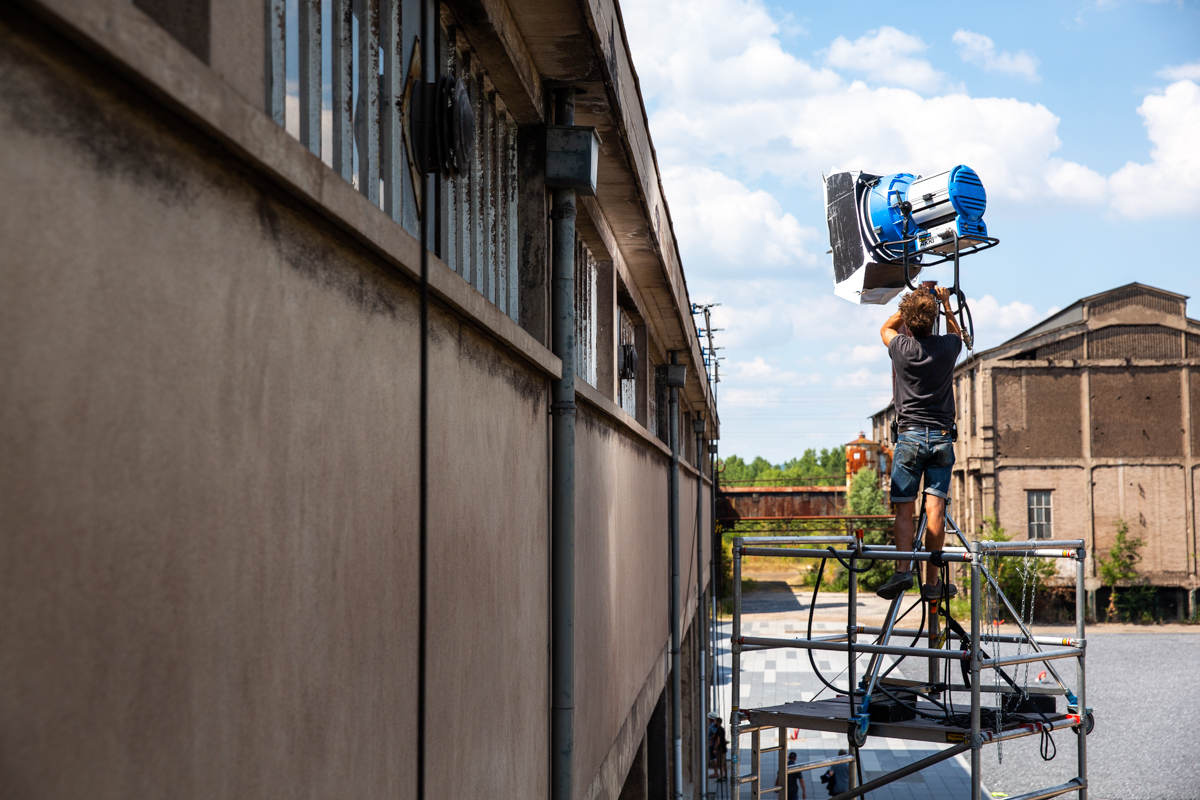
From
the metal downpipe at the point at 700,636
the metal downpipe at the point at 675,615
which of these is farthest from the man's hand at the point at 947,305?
the metal downpipe at the point at 700,636

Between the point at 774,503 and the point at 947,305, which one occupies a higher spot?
the point at 947,305

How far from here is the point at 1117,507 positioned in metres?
36.6

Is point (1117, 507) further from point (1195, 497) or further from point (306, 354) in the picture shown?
point (306, 354)

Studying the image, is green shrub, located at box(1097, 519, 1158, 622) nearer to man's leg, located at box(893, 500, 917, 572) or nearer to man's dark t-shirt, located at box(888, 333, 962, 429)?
man's leg, located at box(893, 500, 917, 572)

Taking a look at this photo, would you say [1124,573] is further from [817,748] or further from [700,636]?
[700,636]

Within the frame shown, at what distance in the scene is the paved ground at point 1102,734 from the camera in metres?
18.3

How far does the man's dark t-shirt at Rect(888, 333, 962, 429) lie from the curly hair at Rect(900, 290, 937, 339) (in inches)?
2.9

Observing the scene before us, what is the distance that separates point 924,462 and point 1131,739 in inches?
739

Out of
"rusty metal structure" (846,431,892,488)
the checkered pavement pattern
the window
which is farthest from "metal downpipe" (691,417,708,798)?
"rusty metal structure" (846,431,892,488)

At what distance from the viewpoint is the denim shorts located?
21.0 ft

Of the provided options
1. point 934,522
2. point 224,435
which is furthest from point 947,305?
point 224,435

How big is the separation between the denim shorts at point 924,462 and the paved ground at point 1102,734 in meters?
6.61

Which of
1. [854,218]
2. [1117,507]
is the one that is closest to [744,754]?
[854,218]

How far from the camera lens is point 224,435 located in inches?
66.9
